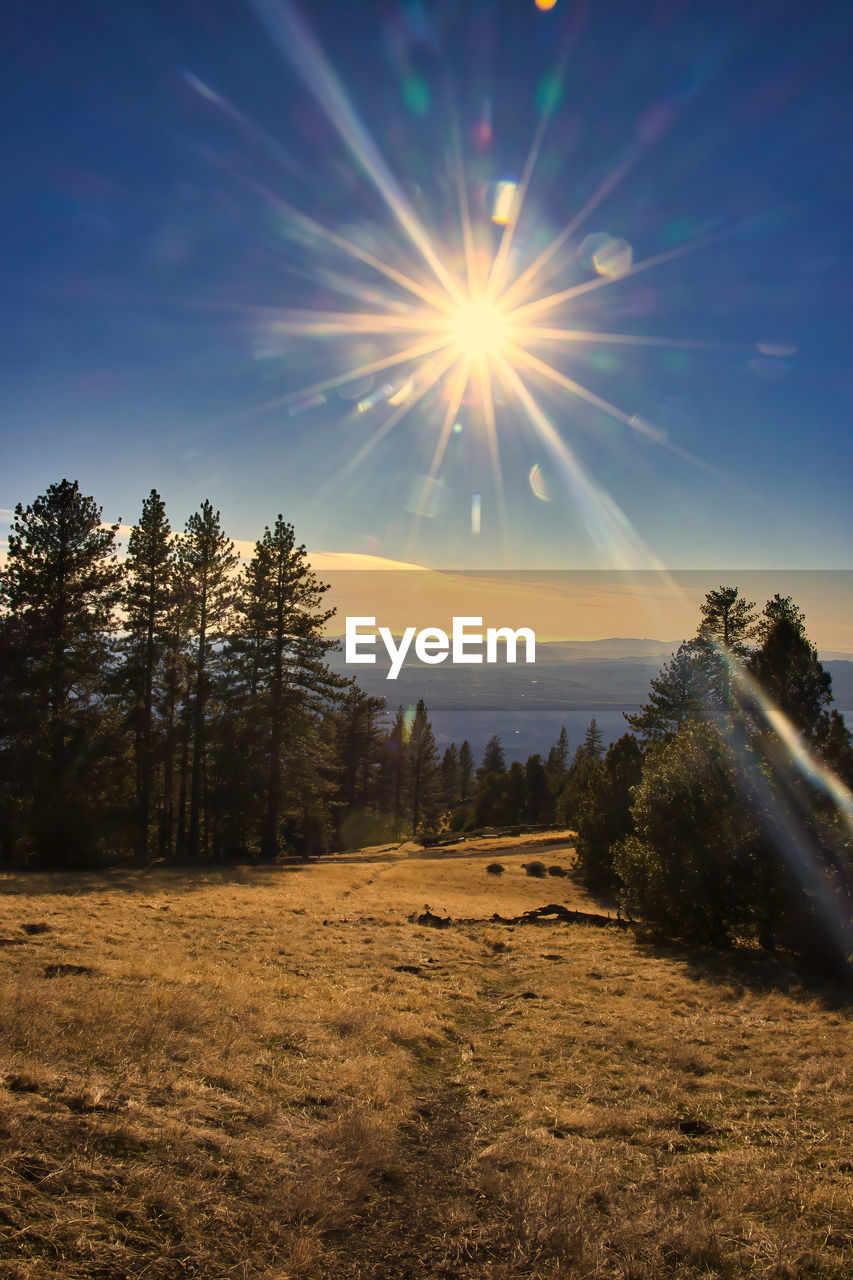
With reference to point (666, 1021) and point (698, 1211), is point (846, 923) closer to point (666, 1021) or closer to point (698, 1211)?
point (666, 1021)

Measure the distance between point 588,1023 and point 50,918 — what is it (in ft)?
42.8

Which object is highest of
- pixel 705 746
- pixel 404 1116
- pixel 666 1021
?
pixel 705 746

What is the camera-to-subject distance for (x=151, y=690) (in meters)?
33.6

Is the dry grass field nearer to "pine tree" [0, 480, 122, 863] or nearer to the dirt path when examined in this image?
the dirt path

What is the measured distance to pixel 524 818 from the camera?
84.4 meters

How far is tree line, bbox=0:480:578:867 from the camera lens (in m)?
28.9

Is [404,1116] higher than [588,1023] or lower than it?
higher

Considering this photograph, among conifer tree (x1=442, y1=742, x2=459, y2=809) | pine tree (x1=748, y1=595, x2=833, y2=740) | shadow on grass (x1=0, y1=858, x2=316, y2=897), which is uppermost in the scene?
pine tree (x1=748, y1=595, x2=833, y2=740)

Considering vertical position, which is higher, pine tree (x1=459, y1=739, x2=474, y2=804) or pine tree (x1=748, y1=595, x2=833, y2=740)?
pine tree (x1=748, y1=595, x2=833, y2=740)

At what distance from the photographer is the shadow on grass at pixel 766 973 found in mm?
13438

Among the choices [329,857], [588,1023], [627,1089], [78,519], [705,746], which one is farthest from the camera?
[329,857]

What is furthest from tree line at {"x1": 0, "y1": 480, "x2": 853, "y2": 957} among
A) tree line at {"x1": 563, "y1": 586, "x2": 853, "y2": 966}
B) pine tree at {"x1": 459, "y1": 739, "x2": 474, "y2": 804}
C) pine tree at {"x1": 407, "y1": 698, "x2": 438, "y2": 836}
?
pine tree at {"x1": 459, "y1": 739, "x2": 474, "y2": 804}

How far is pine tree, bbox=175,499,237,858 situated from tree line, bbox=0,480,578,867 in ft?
0.26

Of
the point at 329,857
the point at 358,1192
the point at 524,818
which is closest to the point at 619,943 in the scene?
the point at 358,1192
